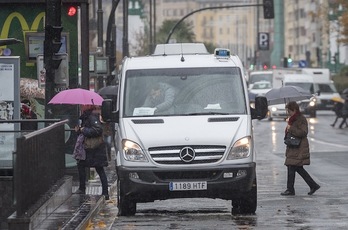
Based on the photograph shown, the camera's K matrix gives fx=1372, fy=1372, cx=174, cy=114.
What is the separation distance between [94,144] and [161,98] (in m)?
2.78

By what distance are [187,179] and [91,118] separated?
388 cm

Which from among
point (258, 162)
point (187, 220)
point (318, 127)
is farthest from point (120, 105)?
point (318, 127)

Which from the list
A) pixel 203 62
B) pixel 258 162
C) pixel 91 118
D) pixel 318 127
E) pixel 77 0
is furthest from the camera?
pixel 318 127

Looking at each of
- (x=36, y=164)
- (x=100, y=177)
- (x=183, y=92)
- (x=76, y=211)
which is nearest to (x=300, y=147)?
(x=100, y=177)

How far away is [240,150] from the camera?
18656 millimetres

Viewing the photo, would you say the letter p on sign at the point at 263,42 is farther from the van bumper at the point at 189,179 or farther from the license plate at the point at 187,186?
the license plate at the point at 187,186

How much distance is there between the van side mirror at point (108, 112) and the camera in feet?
63.6

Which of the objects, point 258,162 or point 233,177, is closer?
point 233,177

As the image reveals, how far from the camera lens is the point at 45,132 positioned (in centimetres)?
1748

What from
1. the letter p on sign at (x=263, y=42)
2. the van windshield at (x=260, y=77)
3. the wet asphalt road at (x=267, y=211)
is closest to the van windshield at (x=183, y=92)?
the wet asphalt road at (x=267, y=211)

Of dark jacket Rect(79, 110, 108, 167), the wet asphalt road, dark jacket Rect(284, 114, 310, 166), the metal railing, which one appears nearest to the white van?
the wet asphalt road

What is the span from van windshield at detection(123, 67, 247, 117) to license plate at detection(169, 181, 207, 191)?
124cm

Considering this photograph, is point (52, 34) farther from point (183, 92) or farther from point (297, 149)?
point (297, 149)

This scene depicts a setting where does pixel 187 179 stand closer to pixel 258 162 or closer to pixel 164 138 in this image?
pixel 164 138
